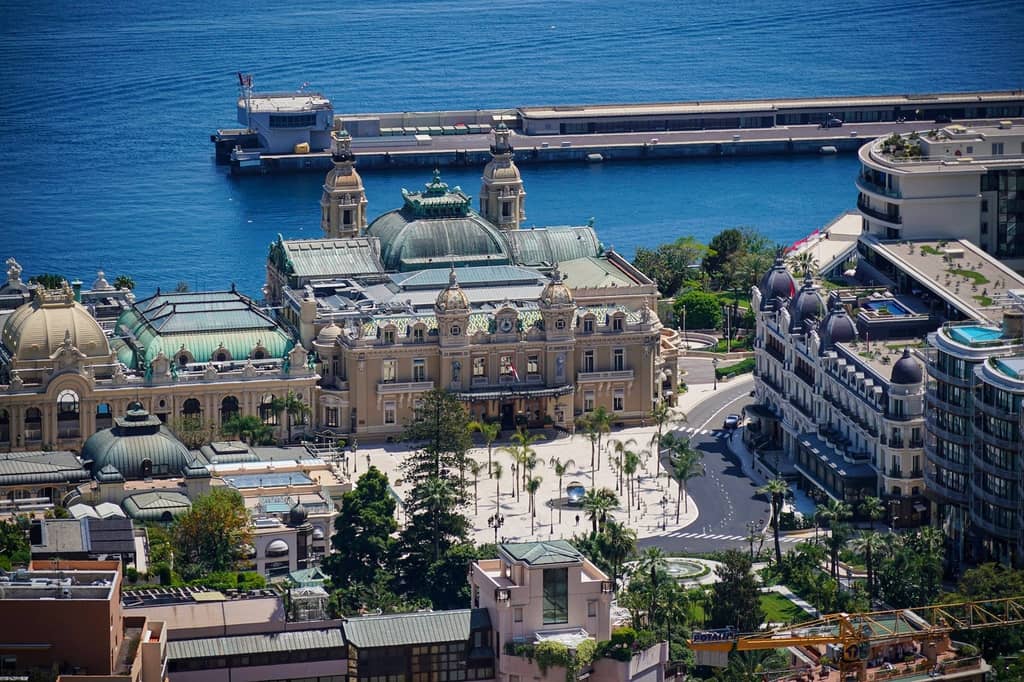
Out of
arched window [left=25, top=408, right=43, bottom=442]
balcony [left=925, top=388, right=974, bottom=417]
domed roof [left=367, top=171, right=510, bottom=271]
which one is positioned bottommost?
arched window [left=25, top=408, right=43, bottom=442]

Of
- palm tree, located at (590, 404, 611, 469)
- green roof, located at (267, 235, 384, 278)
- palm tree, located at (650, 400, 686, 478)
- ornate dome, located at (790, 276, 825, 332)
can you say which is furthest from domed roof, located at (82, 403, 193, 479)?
ornate dome, located at (790, 276, 825, 332)

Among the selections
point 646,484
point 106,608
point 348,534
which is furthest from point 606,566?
point 106,608

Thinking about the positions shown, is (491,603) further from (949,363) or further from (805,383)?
(805,383)

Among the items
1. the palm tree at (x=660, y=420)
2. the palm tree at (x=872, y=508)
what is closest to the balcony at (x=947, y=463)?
the palm tree at (x=872, y=508)

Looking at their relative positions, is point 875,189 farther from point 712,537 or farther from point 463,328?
point 712,537

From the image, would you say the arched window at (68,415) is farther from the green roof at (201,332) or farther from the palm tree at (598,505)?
the palm tree at (598,505)

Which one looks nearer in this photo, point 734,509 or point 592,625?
point 592,625

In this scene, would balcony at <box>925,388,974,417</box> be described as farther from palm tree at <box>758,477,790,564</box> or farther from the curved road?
the curved road
